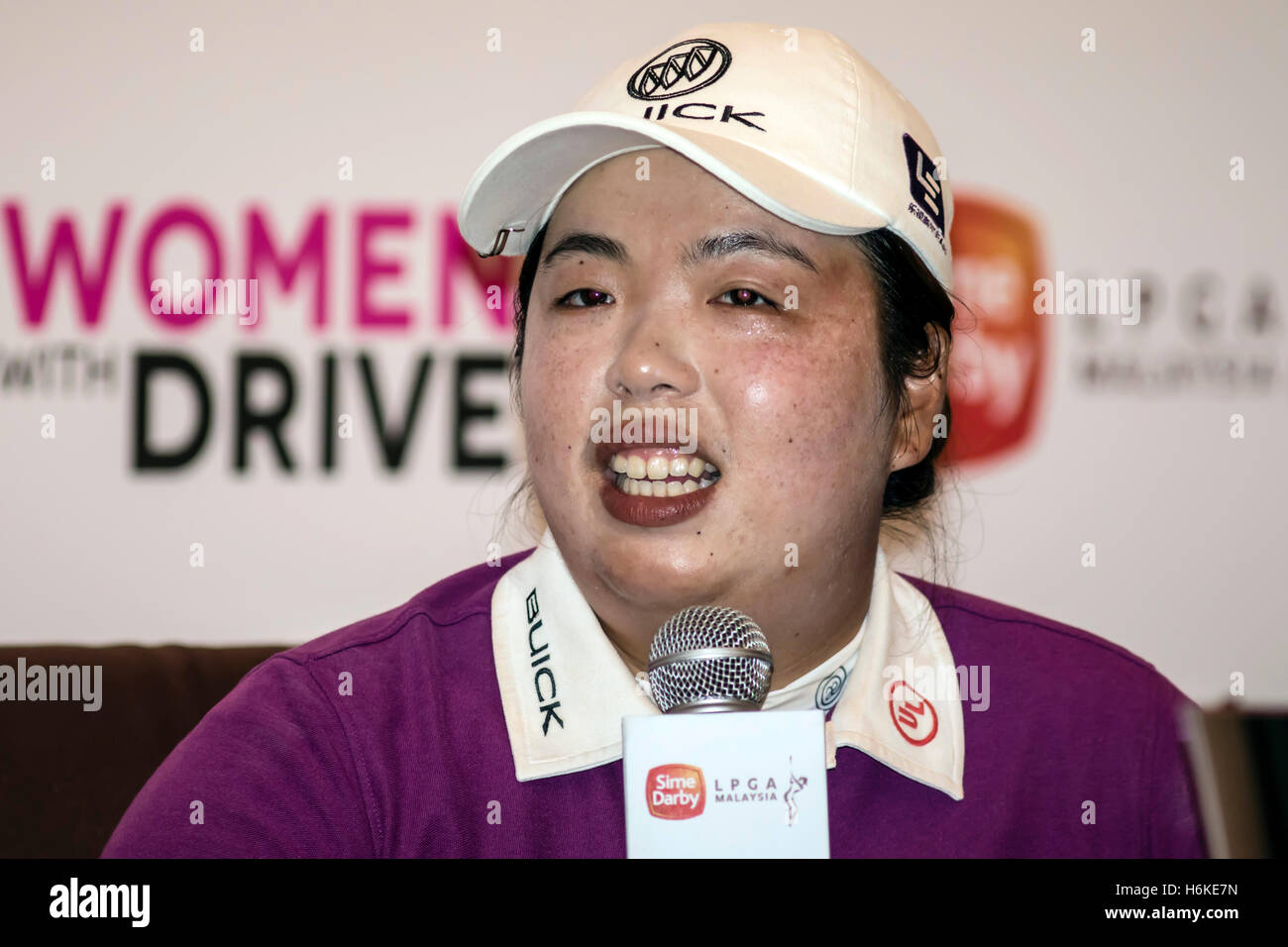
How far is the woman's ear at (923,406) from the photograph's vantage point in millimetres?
1251

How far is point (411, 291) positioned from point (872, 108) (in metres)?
1.22

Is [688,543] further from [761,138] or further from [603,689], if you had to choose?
[761,138]

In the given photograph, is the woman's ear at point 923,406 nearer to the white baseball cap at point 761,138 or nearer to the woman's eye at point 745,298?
the white baseball cap at point 761,138

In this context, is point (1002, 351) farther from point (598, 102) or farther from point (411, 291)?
point (598, 102)

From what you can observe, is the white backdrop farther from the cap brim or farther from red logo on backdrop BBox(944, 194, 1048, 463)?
the cap brim

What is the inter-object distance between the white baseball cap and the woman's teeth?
0.78 feet

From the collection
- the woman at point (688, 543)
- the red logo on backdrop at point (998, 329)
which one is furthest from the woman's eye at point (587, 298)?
the red logo on backdrop at point (998, 329)

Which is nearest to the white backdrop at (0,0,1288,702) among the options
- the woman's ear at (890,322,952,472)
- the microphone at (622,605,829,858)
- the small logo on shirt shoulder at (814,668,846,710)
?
the woman's ear at (890,322,952,472)

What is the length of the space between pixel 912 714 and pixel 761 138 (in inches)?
22.6

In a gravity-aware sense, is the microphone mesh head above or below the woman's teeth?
below

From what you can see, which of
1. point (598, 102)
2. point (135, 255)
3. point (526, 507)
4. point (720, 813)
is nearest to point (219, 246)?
point (135, 255)

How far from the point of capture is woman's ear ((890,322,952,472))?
125 centimetres

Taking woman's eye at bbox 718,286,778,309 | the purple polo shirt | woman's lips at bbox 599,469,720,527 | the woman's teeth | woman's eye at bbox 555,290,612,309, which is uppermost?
woman's eye at bbox 555,290,612,309
